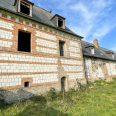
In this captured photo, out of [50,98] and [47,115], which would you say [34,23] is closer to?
[50,98]

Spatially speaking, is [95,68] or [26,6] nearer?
[26,6]

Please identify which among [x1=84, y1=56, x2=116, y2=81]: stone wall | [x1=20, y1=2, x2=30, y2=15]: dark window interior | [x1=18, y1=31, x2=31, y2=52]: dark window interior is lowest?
[x1=84, y1=56, x2=116, y2=81]: stone wall

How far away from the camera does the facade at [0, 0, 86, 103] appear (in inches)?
209

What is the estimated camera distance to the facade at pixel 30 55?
17.4 feet

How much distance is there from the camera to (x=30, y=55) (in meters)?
6.27

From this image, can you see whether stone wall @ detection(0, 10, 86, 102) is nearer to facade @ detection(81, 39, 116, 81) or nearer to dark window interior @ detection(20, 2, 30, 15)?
dark window interior @ detection(20, 2, 30, 15)

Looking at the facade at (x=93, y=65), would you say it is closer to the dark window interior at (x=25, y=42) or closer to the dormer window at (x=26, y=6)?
the dark window interior at (x=25, y=42)

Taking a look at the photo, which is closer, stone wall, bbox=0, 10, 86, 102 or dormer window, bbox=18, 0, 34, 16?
stone wall, bbox=0, 10, 86, 102

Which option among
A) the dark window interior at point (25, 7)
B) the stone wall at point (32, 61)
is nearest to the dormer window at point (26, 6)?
the dark window interior at point (25, 7)

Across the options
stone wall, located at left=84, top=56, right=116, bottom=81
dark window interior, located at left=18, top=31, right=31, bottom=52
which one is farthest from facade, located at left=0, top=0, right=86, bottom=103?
stone wall, located at left=84, top=56, right=116, bottom=81

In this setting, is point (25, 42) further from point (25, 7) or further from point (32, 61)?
point (25, 7)

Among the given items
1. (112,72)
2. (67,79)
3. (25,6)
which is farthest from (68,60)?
(112,72)

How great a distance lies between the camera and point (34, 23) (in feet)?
22.7

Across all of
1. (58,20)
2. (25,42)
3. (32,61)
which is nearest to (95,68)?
(58,20)
